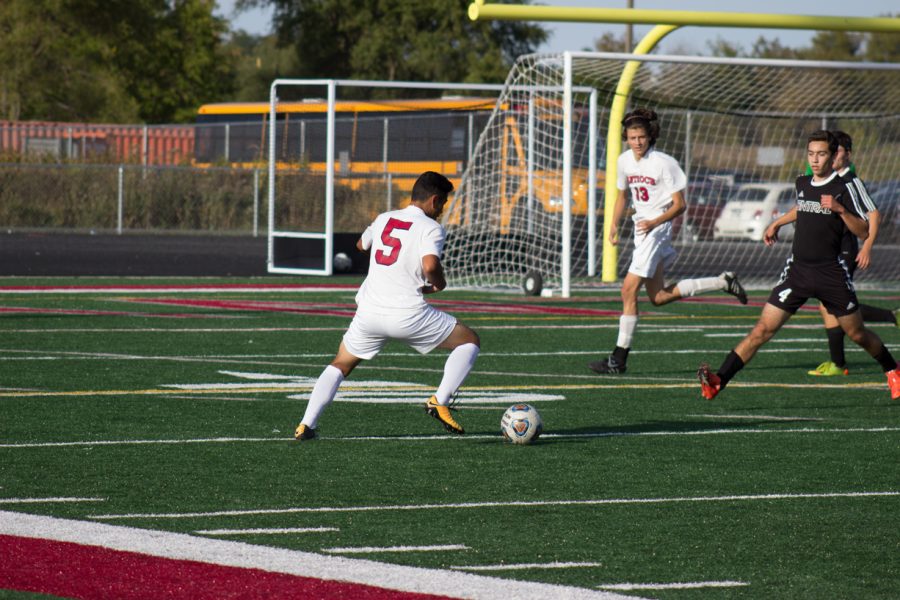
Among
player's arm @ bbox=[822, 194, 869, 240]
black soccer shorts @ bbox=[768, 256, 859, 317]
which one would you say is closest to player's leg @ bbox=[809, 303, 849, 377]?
black soccer shorts @ bbox=[768, 256, 859, 317]

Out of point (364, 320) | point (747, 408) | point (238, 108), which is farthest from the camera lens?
point (238, 108)

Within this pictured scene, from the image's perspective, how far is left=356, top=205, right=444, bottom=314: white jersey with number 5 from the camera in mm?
8773

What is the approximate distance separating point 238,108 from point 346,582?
44.2 meters

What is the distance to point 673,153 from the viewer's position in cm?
2888

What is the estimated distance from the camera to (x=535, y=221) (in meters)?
23.6

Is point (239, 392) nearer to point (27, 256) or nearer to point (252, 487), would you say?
point (252, 487)

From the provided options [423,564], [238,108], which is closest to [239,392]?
[423,564]

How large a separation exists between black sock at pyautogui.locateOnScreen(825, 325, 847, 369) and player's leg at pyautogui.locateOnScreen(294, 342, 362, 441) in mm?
5465

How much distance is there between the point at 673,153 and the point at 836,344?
1591 centimetres

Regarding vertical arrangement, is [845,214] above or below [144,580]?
above

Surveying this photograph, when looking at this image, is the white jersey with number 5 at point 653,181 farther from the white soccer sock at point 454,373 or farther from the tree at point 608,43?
the tree at point 608,43

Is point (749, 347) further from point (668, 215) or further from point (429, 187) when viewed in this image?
point (429, 187)

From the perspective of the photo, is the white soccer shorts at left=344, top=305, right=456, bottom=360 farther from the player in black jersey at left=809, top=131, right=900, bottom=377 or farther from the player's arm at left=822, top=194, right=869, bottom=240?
the player in black jersey at left=809, top=131, right=900, bottom=377

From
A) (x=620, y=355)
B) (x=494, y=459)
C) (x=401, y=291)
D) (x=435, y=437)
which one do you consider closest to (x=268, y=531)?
(x=494, y=459)
